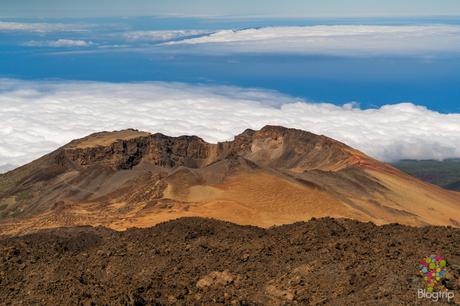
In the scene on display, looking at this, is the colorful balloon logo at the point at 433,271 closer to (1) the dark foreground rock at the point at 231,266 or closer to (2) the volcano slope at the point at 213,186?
(1) the dark foreground rock at the point at 231,266

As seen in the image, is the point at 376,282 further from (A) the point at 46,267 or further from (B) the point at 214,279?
(A) the point at 46,267

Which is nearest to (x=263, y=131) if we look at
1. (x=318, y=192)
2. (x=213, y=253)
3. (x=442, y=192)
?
(x=442, y=192)

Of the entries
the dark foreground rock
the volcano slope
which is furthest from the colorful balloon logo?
the volcano slope

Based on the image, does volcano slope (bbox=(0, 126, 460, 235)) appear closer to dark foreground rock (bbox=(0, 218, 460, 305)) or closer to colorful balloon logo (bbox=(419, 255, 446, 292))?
dark foreground rock (bbox=(0, 218, 460, 305))

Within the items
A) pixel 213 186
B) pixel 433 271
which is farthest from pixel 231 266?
pixel 213 186

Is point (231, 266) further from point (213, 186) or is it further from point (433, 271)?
point (213, 186)

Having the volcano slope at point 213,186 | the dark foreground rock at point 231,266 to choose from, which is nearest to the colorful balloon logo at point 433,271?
the dark foreground rock at point 231,266
